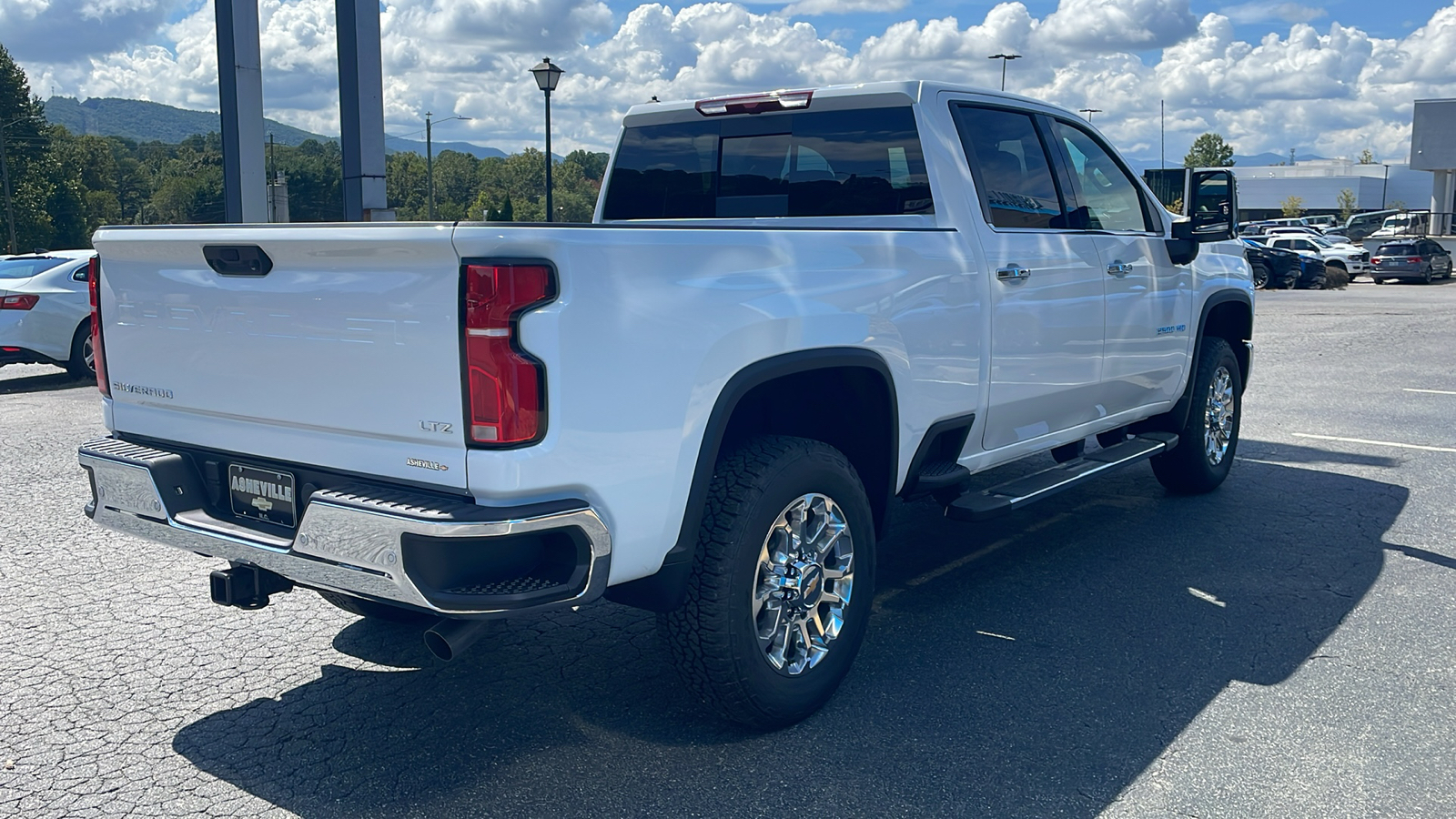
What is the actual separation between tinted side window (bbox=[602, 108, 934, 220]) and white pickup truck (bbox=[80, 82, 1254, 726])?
0.6 inches

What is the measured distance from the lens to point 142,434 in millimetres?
3852

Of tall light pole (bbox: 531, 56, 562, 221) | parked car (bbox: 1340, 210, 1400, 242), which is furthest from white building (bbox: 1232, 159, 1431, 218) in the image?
tall light pole (bbox: 531, 56, 562, 221)

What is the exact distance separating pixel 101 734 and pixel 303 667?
2.36 feet

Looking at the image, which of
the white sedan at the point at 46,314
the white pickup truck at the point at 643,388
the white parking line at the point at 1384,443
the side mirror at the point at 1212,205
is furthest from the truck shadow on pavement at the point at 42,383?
the white parking line at the point at 1384,443

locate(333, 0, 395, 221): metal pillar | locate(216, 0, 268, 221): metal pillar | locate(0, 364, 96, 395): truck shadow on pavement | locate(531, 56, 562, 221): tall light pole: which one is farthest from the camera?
locate(531, 56, 562, 221): tall light pole

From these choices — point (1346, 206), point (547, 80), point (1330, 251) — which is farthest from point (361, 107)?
point (1346, 206)

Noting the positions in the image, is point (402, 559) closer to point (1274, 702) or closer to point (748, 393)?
point (748, 393)

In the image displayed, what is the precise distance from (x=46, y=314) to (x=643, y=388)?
11.2 m

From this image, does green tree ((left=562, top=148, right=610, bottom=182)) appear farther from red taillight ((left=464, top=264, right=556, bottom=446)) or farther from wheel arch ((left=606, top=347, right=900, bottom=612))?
red taillight ((left=464, top=264, right=556, bottom=446))

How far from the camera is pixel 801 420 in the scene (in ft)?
14.1

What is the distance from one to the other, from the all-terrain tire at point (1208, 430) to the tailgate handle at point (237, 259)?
5.01 meters

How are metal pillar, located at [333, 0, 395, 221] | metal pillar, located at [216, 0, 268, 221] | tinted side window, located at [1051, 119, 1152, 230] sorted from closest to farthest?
tinted side window, located at [1051, 119, 1152, 230]
metal pillar, located at [216, 0, 268, 221]
metal pillar, located at [333, 0, 395, 221]

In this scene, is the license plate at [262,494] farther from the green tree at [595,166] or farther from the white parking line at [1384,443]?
the white parking line at [1384,443]

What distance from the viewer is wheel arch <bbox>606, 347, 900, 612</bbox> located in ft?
11.2
